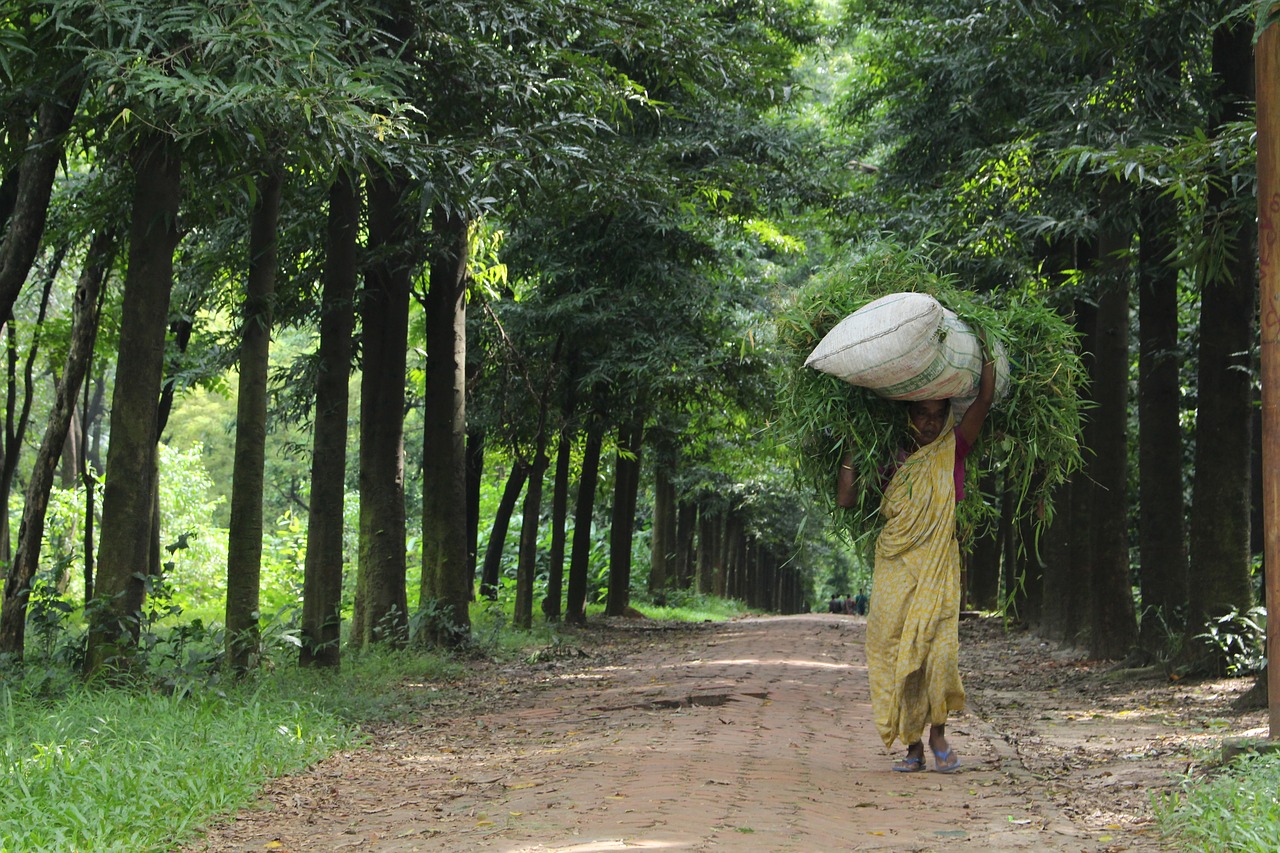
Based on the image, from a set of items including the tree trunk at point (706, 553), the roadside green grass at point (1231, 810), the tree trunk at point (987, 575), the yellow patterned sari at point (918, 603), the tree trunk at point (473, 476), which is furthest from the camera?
the tree trunk at point (706, 553)

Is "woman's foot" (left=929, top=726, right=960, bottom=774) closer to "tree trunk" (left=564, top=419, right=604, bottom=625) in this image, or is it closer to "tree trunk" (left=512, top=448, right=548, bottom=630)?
"tree trunk" (left=512, top=448, right=548, bottom=630)

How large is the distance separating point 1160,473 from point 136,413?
31.8 feet

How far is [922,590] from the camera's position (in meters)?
6.99

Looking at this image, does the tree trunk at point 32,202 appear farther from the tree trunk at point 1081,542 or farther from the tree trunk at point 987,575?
the tree trunk at point 987,575

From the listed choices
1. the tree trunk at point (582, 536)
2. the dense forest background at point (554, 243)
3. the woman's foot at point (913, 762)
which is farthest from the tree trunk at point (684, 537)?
the woman's foot at point (913, 762)

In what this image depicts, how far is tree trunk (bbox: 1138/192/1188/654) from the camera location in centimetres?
1255

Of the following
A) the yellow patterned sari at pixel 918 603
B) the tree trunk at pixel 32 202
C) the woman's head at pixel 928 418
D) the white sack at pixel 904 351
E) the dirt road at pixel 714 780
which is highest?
the tree trunk at pixel 32 202

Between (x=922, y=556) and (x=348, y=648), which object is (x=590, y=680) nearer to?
(x=348, y=648)

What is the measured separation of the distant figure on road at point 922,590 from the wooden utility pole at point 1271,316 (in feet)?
4.70

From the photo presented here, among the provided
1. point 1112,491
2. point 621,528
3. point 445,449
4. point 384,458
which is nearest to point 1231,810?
point 1112,491

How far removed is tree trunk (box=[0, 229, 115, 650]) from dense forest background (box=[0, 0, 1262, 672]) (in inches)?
1.8

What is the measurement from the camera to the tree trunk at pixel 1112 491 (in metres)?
13.8

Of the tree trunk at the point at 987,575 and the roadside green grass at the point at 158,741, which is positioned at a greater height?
the tree trunk at the point at 987,575

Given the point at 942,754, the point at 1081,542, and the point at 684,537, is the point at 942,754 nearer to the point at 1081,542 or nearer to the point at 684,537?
the point at 1081,542
